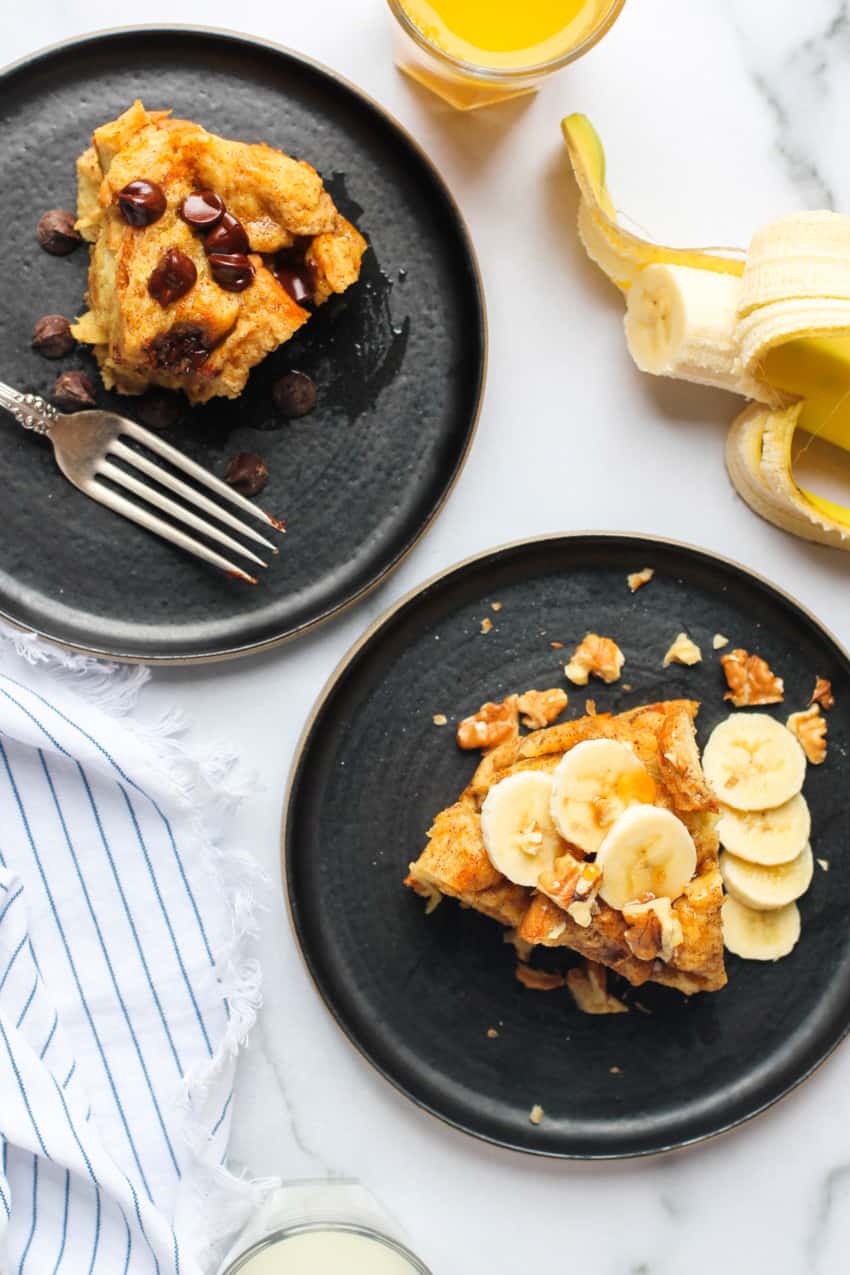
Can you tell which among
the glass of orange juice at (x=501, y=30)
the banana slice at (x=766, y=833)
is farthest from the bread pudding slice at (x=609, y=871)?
the glass of orange juice at (x=501, y=30)

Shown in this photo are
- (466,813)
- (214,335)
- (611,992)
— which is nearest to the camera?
(214,335)

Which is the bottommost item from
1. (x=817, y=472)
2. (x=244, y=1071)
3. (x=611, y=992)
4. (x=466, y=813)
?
(x=244, y=1071)

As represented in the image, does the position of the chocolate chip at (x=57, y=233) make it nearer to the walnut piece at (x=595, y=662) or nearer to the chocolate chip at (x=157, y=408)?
the chocolate chip at (x=157, y=408)

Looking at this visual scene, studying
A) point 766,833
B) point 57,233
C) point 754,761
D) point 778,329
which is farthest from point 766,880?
point 57,233

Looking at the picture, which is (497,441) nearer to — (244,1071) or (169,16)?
(169,16)

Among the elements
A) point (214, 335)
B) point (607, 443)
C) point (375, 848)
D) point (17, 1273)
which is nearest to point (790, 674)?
point (607, 443)

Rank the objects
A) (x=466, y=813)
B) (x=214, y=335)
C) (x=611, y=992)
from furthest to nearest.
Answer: (x=611, y=992)
(x=466, y=813)
(x=214, y=335)
